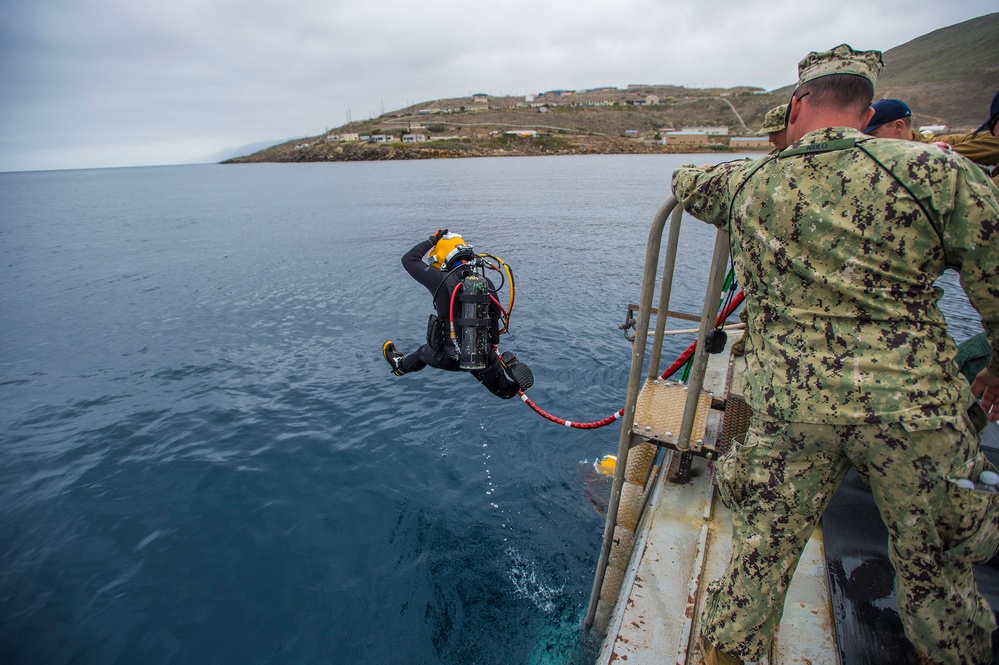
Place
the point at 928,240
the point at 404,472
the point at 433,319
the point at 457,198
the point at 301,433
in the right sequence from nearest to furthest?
the point at 928,240, the point at 433,319, the point at 404,472, the point at 301,433, the point at 457,198

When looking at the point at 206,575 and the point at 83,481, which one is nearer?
the point at 206,575

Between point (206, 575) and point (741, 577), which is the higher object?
point (741, 577)

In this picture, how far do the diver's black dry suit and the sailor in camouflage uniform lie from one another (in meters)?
3.92

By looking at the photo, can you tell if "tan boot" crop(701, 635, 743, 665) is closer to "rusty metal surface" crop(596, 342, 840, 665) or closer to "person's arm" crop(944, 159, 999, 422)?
"rusty metal surface" crop(596, 342, 840, 665)

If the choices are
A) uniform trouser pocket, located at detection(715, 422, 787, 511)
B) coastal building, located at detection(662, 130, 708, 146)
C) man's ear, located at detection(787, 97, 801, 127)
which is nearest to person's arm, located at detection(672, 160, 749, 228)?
man's ear, located at detection(787, 97, 801, 127)

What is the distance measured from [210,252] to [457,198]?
68.4ft

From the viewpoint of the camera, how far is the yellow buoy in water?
23.6ft

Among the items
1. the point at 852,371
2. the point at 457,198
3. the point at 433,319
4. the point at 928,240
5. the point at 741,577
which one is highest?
the point at 928,240

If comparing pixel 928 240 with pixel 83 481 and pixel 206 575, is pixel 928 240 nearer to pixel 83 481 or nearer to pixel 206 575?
pixel 206 575

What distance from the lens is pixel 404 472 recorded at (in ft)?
24.0

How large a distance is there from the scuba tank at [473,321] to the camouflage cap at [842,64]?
3.82 meters

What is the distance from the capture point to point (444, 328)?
6.40 metres

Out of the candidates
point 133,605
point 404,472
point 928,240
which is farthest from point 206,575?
point 928,240

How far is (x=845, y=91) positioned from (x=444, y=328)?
5.00 metres
